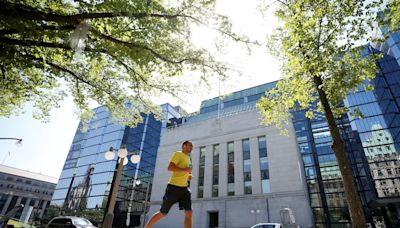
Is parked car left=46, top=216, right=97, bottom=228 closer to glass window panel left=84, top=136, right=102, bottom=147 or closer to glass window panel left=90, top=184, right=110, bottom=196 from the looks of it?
glass window panel left=90, top=184, right=110, bottom=196

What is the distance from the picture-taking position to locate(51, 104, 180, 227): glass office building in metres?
43.5

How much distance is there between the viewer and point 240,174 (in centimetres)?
2872

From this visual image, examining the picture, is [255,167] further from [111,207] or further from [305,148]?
[111,207]

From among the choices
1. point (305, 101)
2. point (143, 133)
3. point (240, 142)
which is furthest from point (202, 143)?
point (305, 101)

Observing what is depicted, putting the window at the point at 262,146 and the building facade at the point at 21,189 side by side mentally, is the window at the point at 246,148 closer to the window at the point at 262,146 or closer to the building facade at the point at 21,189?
the window at the point at 262,146

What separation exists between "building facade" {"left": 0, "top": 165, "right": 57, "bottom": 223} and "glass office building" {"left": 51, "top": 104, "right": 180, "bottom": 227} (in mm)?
35522

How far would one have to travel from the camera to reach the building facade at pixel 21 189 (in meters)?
73.2

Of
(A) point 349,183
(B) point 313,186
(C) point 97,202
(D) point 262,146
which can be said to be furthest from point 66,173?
(A) point 349,183

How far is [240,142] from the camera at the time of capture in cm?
3138

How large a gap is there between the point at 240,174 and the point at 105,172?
2965cm

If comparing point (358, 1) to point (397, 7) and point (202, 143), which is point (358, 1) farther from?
point (202, 143)

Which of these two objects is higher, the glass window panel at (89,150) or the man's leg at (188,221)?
the glass window panel at (89,150)

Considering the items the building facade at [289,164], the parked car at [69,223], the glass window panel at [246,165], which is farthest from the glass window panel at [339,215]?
the parked car at [69,223]

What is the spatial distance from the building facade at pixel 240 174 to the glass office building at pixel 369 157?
22.0ft
